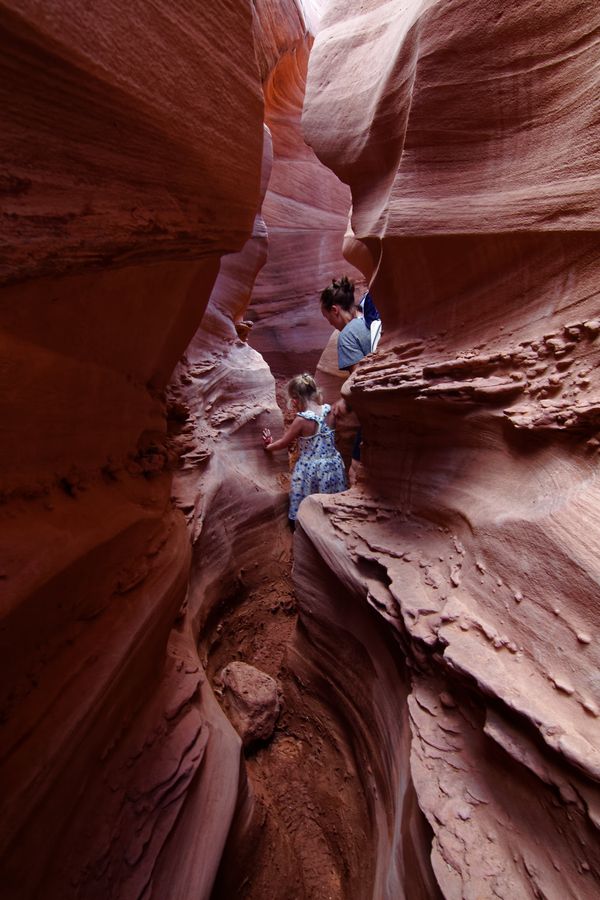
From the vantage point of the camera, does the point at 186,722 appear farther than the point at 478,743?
Yes

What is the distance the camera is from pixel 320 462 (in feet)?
13.9

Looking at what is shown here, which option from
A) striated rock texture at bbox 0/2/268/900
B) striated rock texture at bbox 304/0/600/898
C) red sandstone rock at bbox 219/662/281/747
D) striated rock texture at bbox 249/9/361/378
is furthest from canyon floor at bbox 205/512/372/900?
striated rock texture at bbox 249/9/361/378

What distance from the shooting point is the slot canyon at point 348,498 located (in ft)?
3.53

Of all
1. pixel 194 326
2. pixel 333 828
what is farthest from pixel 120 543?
pixel 333 828

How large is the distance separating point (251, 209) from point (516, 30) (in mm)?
1215

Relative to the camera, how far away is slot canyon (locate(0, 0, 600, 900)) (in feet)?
3.53

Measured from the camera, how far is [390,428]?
8.36 feet

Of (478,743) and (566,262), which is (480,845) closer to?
(478,743)

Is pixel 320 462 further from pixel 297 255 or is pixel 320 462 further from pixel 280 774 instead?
pixel 297 255

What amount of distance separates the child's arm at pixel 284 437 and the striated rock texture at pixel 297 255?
172 inches

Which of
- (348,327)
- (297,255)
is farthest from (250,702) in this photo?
(297,255)

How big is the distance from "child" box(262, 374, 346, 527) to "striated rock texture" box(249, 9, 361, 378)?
15.2 feet

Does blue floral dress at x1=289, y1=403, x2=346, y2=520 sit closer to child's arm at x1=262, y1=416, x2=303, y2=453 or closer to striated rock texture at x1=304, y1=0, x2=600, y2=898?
child's arm at x1=262, y1=416, x2=303, y2=453

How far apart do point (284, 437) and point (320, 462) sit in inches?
18.8
